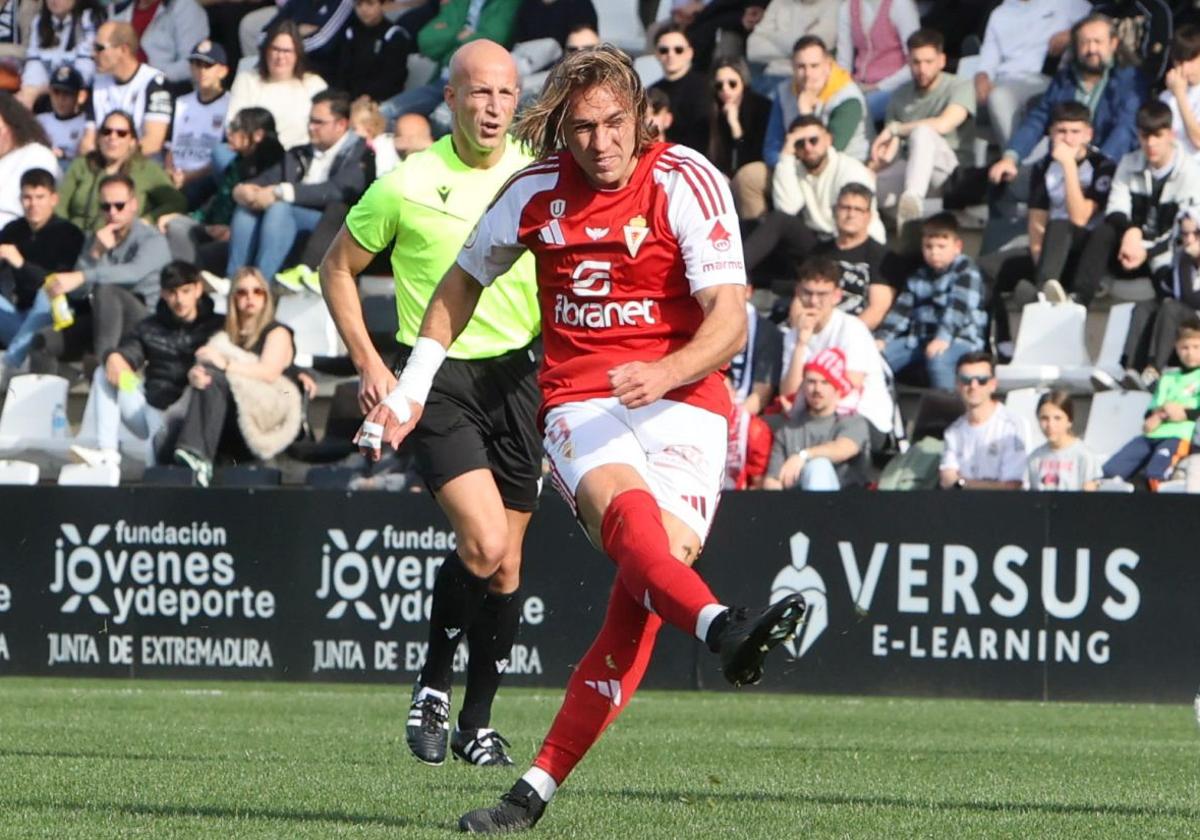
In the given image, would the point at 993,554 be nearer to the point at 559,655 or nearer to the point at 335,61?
the point at 559,655

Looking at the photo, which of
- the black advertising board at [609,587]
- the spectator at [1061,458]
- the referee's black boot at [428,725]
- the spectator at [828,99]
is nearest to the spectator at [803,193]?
the spectator at [828,99]

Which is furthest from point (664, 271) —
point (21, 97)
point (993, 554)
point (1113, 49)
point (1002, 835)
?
point (21, 97)

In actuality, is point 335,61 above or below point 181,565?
above

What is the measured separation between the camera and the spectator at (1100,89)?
47.0ft

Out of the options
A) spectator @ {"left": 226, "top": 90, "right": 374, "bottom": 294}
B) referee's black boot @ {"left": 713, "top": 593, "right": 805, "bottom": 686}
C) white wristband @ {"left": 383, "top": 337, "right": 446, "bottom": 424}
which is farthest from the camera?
spectator @ {"left": 226, "top": 90, "right": 374, "bottom": 294}

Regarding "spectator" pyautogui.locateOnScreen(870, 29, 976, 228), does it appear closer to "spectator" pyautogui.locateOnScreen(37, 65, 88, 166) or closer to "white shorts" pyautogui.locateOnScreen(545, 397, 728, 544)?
"spectator" pyautogui.locateOnScreen(37, 65, 88, 166)

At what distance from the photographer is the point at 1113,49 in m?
14.5

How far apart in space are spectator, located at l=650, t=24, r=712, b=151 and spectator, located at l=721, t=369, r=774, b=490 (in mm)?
3030

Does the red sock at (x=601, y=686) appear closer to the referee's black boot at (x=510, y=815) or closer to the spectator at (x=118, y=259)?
the referee's black boot at (x=510, y=815)

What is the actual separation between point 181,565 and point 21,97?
290 inches

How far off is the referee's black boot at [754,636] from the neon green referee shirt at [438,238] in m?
2.95

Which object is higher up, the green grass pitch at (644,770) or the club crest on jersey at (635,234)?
the club crest on jersey at (635,234)

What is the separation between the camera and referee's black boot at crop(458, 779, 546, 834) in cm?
527

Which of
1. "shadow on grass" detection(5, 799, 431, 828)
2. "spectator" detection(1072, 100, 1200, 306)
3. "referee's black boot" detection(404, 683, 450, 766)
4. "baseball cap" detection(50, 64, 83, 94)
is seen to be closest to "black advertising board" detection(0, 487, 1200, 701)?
"spectator" detection(1072, 100, 1200, 306)
